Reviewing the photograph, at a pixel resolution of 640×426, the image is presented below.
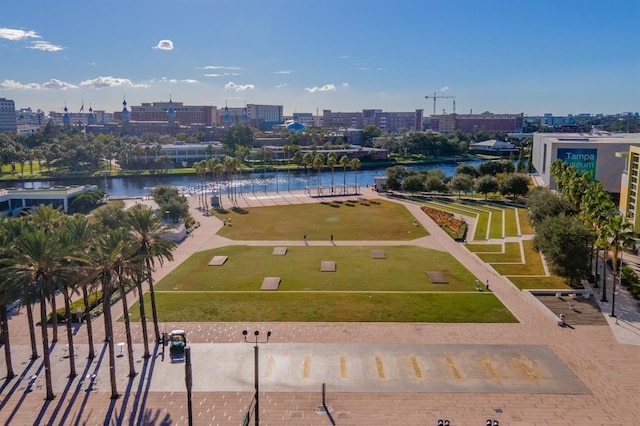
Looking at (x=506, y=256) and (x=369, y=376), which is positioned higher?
(x=506, y=256)

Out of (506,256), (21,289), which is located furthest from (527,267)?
(21,289)

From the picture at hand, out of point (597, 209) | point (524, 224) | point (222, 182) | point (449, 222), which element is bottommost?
point (449, 222)

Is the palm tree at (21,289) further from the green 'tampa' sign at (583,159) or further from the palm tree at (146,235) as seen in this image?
the green 'tampa' sign at (583,159)

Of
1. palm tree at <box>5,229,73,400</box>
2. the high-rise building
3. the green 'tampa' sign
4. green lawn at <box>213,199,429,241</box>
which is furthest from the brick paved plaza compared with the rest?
the green 'tampa' sign

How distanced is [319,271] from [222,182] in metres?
86.8

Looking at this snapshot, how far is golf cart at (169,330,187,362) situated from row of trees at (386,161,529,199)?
72.1 metres

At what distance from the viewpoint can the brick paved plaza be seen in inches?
1079

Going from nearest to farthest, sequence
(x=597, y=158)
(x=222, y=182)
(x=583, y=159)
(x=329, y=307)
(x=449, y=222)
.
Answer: (x=329, y=307)
(x=449, y=222)
(x=597, y=158)
(x=583, y=159)
(x=222, y=182)

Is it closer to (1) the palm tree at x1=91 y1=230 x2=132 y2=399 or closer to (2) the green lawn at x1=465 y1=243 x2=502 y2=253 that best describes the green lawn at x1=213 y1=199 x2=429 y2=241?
(2) the green lawn at x1=465 y1=243 x2=502 y2=253

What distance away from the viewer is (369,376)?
103 ft

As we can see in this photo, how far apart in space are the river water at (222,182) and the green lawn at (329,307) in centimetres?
7289

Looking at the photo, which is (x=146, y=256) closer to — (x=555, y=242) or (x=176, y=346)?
(x=176, y=346)

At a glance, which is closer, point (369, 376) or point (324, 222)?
point (369, 376)

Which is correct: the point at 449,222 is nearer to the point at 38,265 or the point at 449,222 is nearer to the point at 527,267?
the point at 527,267
